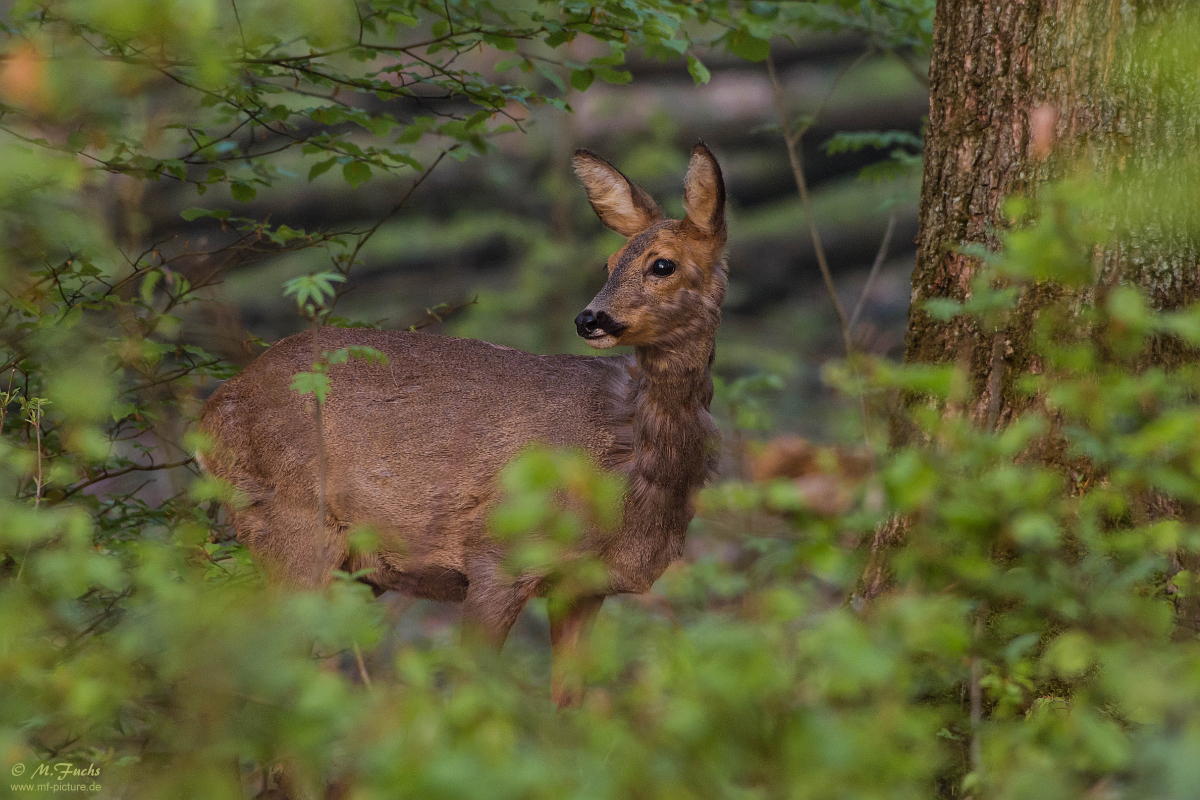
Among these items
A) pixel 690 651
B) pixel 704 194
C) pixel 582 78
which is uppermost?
pixel 582 78

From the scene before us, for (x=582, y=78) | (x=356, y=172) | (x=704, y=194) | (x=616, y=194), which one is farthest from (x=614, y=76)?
(x=356, y=172)

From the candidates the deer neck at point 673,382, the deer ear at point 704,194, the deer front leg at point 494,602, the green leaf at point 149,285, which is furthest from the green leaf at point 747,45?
the green leaf at point 149,285

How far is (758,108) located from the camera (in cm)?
1196

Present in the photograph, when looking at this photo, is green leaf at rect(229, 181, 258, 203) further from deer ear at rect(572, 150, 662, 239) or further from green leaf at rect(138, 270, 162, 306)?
deer ear at rect(572, 150, 662, 239)

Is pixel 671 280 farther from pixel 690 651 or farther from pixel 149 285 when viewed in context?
pixel 690 651

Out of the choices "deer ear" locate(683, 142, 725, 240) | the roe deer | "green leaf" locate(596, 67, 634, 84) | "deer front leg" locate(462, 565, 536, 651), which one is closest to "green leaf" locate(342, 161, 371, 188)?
the roe deer

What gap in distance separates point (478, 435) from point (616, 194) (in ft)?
4.30

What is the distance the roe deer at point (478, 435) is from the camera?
4.37 meters

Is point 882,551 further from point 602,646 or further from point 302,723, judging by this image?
point 302,723

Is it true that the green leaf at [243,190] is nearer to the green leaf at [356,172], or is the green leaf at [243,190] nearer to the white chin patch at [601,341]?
the green leaf at [356,172]

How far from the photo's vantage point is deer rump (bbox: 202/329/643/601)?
14.6ft

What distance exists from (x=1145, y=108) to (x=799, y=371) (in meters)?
7.75

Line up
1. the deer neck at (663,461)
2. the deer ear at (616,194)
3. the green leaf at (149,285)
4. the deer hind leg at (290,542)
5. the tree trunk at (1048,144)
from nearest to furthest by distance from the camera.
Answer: the tree trunk at (1048,144), the green leaf at (149,285), the deer neck at (663,461), the deer hind leg at (290,542), the deer ear at (616,194)

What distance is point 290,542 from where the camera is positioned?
14.8ft
